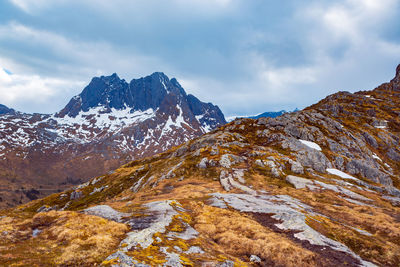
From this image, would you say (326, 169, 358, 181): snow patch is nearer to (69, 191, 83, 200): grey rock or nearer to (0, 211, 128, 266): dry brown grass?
(0, 211, 128, 266): dry brown grass

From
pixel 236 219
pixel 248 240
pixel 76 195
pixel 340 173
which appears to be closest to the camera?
pixel 248 240

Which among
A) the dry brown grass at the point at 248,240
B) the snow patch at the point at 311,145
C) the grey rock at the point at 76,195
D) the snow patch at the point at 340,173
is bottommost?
the grey rock at the point at 76,195

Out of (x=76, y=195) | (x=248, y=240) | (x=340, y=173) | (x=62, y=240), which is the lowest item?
(x=76, y=195)

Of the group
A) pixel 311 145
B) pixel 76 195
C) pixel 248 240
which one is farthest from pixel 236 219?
pixel 76 195

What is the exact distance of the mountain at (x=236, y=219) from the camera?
1728cm

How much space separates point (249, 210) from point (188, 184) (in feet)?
80.1

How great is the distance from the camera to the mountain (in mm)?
17281

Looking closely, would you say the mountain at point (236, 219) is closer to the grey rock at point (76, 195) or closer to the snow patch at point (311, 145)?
the snow patch at point (311, 145)

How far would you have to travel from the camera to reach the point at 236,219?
28.9 metres

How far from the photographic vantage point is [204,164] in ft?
227

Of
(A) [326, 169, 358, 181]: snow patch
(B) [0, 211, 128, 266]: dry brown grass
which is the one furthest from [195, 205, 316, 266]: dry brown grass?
(A) [326, 169, 358, 181]: snow patch

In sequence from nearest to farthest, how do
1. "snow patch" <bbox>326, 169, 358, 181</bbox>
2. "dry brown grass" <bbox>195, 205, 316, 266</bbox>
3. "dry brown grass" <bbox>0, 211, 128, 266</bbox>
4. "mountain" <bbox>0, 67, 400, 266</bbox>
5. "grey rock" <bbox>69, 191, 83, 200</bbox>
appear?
1. "dry brown grass" <bbox>0, 211, 128, 266</bbox>
2. "mountain" <bbox>0, 67, 400, 266</bbox>
3. "dry brown grass" <bbox>195, 205, 316, 266</bbox>
4. "snow patch" <bbox>326, 169, 358, 181</bbox>
5. "grey rock" <bbox>69, 191, 83, 200</bbox>

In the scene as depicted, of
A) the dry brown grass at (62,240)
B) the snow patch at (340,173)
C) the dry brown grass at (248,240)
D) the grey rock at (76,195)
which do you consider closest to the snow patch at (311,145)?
the snow patch at (340,173)

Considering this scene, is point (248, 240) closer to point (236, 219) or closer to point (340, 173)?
point (236, 219)
